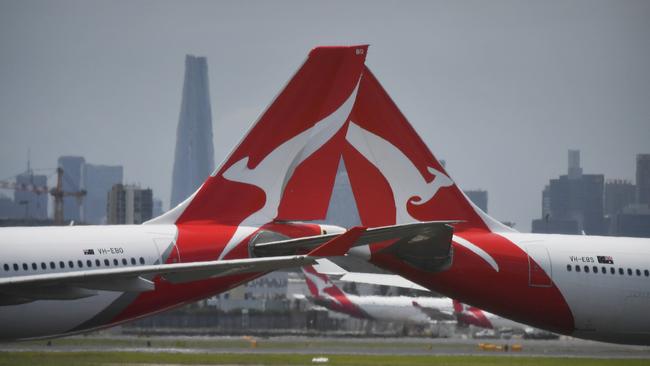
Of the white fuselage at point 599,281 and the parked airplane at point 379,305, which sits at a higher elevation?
the white fuselage at point 599,281

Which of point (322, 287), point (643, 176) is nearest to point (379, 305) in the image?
point (322, 287)

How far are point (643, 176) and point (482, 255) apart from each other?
121 meters

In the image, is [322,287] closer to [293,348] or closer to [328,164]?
[293,348]

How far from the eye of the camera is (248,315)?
112m

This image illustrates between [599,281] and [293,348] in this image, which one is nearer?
[599,281]

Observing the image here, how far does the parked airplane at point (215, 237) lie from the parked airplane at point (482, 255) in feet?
4.00

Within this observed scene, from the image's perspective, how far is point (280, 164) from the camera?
136ft

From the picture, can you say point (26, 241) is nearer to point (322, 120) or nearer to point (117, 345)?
point (322, 120)

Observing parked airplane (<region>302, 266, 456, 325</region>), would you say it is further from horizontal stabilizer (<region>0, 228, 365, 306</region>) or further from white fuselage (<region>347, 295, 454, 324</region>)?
horizontal stabilizer (<region>0, 228, 365, 306</region>)

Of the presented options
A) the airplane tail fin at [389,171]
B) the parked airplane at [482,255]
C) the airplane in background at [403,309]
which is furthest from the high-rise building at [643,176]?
the airplane tail fin at [389,171]

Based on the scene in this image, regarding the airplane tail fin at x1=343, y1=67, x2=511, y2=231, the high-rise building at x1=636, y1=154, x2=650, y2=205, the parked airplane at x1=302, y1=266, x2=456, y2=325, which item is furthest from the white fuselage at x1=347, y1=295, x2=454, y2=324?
the airplane tail fin at x1=343, y1=67, x2=511, y2=231

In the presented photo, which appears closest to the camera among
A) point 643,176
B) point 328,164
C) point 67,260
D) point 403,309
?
point 67,260

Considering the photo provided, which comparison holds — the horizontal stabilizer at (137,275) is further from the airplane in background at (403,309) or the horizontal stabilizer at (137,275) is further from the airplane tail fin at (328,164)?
the airplane in background at (403,309)

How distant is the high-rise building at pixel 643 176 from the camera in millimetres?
149875
